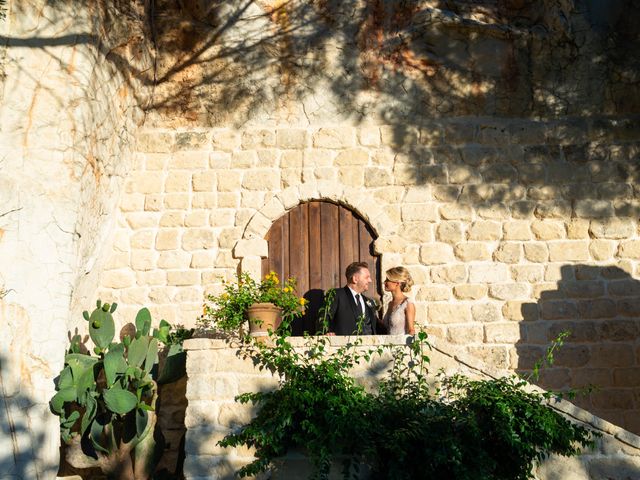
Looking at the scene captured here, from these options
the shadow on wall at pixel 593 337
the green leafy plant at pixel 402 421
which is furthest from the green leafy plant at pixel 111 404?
the shadow on wall at pixel 593 337

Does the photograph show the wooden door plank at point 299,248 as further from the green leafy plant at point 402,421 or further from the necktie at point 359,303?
the green leafy plant at point 402,421

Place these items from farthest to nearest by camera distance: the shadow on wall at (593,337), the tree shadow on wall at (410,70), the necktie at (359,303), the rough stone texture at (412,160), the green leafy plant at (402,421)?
the tree shadow on wall at (410,70), the rough stone texture at (412,160), the shadow on wall at (593,337), the necktie at (359,303), the green leafy plant at (402,421)

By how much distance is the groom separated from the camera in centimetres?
713

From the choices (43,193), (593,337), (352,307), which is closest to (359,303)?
(352,307)

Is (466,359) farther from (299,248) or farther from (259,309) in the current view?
(299,248)

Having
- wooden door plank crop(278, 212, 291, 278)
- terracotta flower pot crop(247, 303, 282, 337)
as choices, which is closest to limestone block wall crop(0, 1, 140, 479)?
terracotta flower pot crop(247, 303, 282, 337)

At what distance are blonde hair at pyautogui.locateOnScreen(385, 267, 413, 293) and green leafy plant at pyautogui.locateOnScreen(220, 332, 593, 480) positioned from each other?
55.1 inches

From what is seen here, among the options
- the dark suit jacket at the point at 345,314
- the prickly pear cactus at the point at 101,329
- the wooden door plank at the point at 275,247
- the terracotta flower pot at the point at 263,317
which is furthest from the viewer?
the wooden door plank at the point at 275,247

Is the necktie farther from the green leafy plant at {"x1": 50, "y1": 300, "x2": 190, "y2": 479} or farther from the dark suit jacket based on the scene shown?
the green leafy plant at {"x1": 50, "y1": 300, "x2": 190, "y2": 479}

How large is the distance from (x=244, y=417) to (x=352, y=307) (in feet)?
5.35

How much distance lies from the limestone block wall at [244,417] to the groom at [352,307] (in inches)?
40.4

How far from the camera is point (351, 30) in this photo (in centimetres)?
855

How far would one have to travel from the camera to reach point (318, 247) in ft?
26.9

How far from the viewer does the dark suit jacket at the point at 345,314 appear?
23.3 ft
